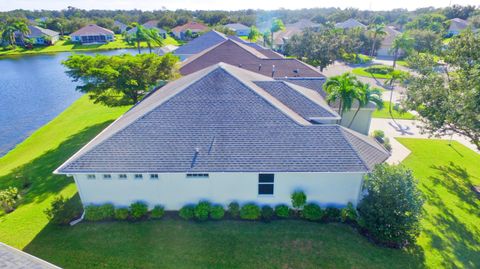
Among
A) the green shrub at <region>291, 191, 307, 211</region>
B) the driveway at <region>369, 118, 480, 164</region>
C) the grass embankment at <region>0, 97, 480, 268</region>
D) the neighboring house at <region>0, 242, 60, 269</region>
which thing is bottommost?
the driveway at <region>369, 118, 480, 164</region>

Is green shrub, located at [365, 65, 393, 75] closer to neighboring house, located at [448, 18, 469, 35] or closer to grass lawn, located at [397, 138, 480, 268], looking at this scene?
grass lawn, located at [397, 138, 480, 268]

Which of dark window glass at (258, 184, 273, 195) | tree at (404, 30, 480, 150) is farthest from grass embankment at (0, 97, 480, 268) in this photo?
tree at (404, 30, 480, 150)

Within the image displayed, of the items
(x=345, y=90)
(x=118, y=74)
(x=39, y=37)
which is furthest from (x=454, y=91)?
(x=39, y=37)

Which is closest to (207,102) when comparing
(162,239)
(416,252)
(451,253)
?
(162,239)

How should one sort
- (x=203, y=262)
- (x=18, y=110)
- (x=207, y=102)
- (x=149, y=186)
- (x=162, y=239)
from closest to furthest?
(x=203, y=262) < (x=162, y=239) < (x=149, y=186) < (x=207, y=102) < (x=18, y=110)

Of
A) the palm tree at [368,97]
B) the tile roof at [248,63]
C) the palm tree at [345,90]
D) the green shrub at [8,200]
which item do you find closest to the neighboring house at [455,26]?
the tile roof at [248,63]

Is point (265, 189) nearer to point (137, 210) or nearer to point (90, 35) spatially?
point (137, 210)

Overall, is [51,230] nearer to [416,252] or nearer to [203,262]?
[203,262]
